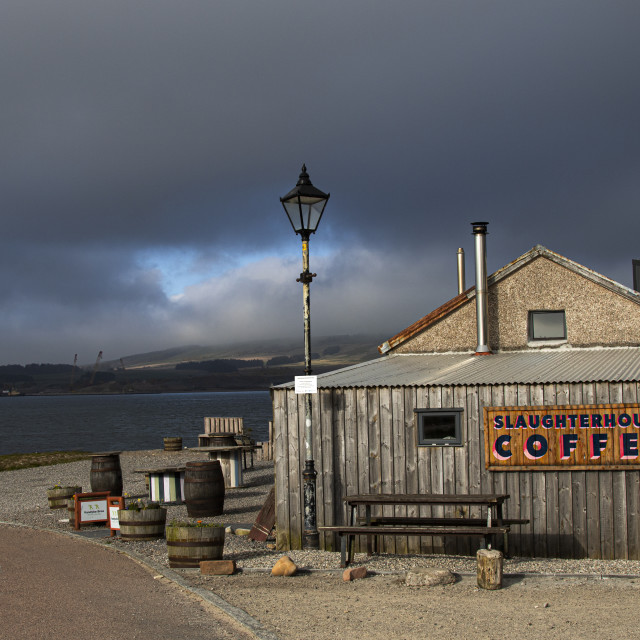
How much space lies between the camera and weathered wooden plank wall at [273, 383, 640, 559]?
11977 millimetres

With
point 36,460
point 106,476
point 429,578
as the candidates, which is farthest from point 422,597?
point 36,460

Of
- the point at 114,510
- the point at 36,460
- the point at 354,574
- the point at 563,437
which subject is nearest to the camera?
the point at 354,574

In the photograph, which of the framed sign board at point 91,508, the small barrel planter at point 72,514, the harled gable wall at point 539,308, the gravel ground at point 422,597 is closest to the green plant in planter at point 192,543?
the gravel ground at point 422,597

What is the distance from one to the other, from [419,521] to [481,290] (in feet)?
19.4

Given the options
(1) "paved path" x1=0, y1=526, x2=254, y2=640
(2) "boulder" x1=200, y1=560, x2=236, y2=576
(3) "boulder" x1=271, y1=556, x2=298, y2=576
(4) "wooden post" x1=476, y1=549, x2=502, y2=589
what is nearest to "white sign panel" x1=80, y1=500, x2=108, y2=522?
(1) "paved path" x1=0, y1=526, x2=254, y2=640

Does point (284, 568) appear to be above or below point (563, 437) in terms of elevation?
below

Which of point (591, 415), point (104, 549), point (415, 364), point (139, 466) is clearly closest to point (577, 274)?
point (415, 364)

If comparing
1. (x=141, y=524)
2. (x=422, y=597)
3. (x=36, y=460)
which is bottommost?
(x=36, y=460)

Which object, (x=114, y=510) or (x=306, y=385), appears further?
A: (x=114, y=510)

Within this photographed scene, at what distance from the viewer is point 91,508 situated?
15531 mm

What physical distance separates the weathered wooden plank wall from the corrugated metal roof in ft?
0.58

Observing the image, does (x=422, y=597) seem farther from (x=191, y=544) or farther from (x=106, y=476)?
(x=106, y=476)

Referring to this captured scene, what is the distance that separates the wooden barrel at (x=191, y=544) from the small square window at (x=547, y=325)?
8.67 m

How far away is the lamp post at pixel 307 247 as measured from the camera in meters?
12.4
